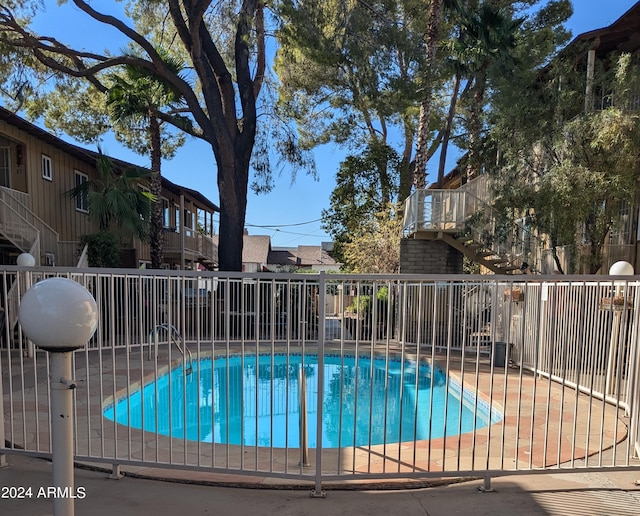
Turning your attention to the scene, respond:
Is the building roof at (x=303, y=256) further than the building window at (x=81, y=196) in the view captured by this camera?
Yes

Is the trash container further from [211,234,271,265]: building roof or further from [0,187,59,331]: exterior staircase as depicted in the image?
[211,234,271,265]: building roof

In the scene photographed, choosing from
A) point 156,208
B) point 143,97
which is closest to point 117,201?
point 156,208

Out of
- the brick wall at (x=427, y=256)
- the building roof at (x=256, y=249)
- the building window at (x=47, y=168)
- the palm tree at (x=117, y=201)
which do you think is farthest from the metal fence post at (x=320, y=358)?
the building roof at (x=256, y=249)

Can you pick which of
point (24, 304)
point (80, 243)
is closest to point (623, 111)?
point (24, 304)

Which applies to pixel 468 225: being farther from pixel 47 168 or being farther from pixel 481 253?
pixel 47 168

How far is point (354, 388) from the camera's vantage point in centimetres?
498

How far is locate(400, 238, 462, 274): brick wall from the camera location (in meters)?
13.2

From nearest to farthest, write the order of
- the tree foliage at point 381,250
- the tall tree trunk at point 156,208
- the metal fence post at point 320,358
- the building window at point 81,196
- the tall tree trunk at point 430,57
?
the metal fence post at point 320,358, the tall tree trunk at point 430,57, the tall tree trunk at point 156,208, the building window at point 81,196, the tree foliage at point 381,250

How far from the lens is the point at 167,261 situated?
65.8 feet

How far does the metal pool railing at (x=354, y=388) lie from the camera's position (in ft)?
9.94

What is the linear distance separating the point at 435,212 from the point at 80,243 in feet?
36.6

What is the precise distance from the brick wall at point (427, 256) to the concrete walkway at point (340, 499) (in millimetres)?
10078

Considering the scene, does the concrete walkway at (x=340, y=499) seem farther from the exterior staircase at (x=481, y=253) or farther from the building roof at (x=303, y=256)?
the building roof at (x=303, y=256)

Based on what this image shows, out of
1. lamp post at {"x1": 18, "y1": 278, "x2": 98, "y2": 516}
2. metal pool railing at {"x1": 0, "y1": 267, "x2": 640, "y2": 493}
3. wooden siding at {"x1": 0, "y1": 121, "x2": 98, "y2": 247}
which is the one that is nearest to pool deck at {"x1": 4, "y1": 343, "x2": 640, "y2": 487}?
metal pool railing at {"x1": 0, "y1": 267, "x2": 640, "y2": 493}
